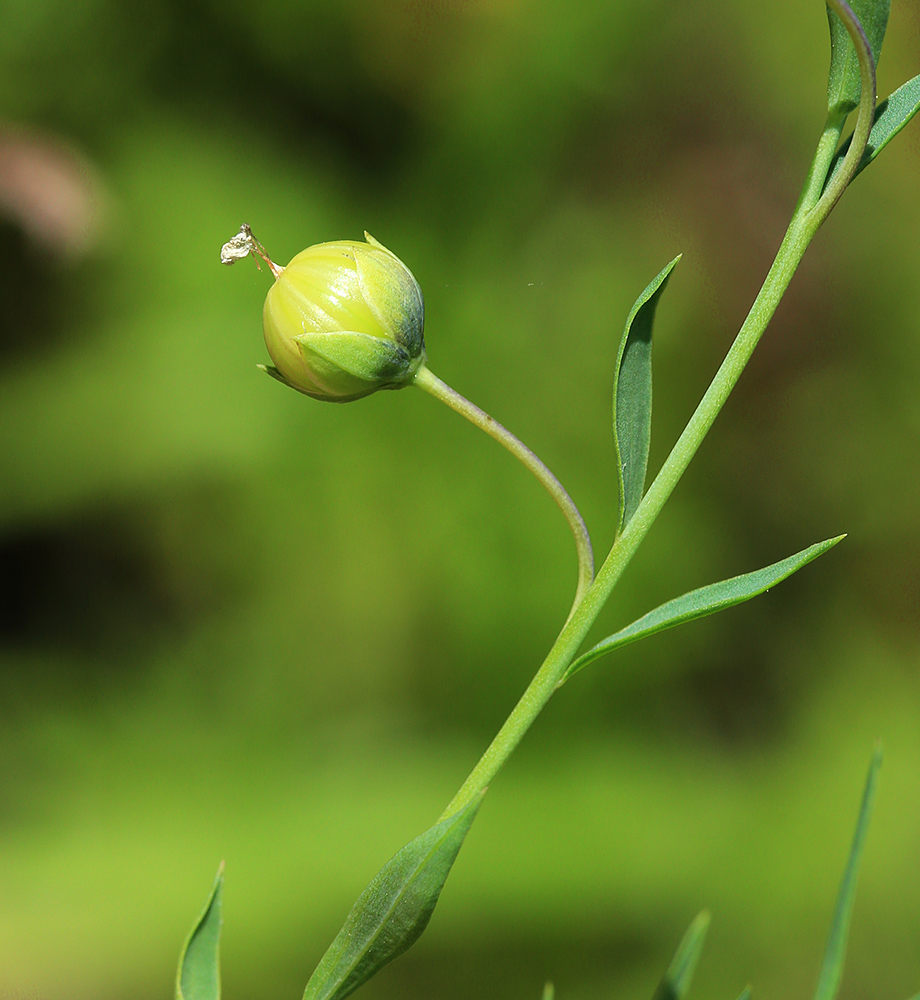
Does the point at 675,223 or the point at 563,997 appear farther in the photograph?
the point at 675,223

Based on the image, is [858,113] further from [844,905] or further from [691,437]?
[844,905]

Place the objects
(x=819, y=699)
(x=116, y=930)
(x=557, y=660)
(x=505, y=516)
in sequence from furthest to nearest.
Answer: (x=819, y=699) < (x=505, y=516) < (x=116, y=930) < (x=557, y=660)

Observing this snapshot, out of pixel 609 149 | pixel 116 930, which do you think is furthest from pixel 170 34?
pixel 116 930

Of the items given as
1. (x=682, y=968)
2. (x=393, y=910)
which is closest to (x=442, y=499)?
(x=682, y=968)

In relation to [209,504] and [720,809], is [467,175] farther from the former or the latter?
[720,809]

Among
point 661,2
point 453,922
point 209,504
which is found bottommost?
point 453,922

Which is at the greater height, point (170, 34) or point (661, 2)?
point (170, 34)
